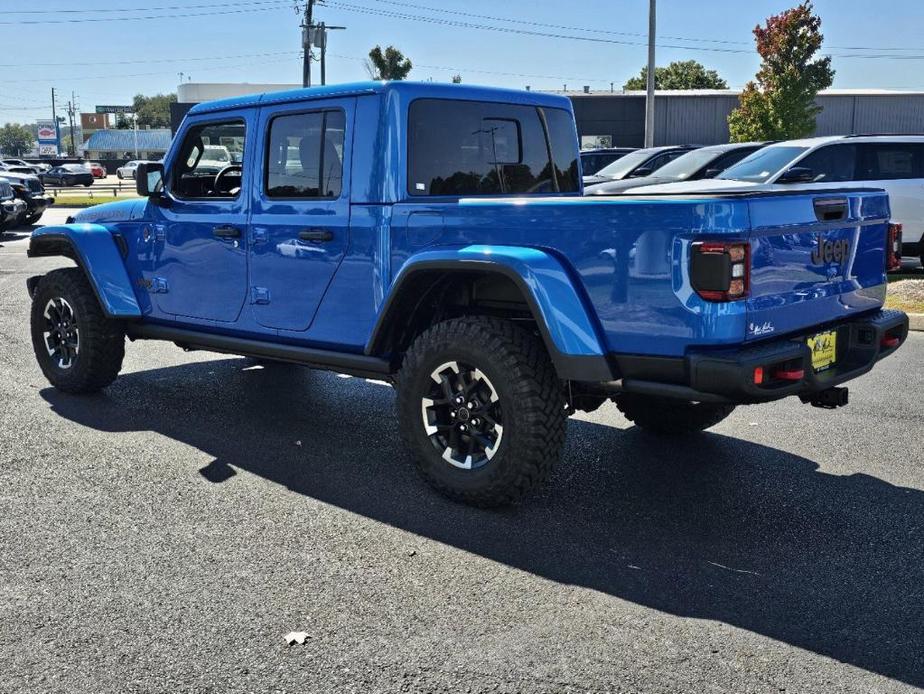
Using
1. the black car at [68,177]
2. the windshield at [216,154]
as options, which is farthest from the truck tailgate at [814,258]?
the black car at [68,177]

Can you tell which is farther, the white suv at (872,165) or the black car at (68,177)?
the black car at (68,177)

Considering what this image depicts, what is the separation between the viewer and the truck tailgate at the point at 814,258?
3.91 metres

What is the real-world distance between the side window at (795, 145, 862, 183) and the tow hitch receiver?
822 cm

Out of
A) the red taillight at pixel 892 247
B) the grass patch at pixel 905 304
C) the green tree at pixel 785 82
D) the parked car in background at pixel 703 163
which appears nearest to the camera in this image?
the red taillight at pixel 892 247

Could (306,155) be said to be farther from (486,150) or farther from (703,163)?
(703,163)

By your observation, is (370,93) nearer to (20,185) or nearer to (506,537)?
(506,537)

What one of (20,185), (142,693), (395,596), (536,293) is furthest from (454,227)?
(20,185)

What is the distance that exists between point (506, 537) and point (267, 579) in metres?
1.04

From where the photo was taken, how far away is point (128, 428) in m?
6.01

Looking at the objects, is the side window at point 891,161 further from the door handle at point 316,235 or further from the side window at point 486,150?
the door handle at point 316,235

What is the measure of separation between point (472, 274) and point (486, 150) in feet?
3.47

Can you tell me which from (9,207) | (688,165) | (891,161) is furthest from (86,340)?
(9,207)

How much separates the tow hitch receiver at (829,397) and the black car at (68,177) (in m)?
48.1

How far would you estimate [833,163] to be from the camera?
40.2 ft
